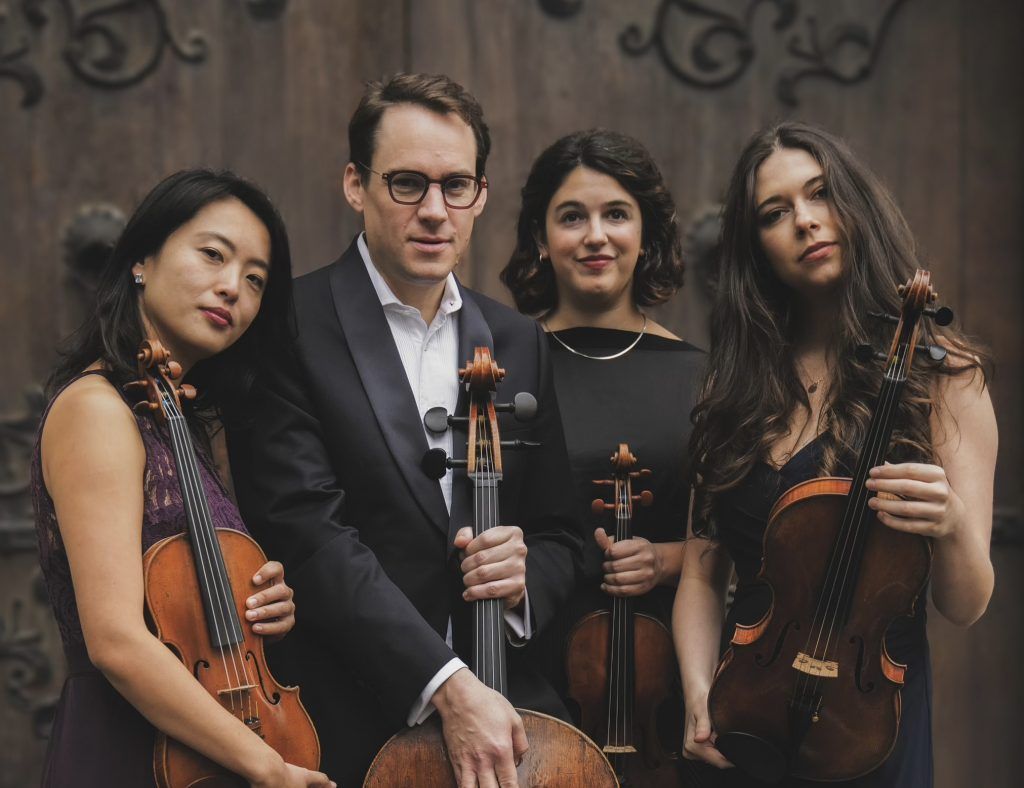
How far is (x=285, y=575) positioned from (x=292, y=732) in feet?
1.04

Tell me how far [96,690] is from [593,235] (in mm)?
1338

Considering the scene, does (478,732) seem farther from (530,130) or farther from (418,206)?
(530,130)

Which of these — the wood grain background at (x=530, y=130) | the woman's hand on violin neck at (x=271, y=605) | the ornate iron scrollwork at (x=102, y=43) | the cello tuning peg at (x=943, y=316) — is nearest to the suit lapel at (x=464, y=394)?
the woman's hand on violin neck at (x=271, y=605)

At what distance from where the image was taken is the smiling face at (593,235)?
265cm

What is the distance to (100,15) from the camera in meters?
3.07

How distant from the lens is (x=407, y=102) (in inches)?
89.0

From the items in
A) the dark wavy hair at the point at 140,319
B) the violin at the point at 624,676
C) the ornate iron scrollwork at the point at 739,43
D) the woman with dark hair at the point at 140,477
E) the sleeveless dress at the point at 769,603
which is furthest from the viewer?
the ornate iron scrollwork at the point at 739,43

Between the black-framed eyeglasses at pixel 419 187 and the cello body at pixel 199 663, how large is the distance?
2.25ft

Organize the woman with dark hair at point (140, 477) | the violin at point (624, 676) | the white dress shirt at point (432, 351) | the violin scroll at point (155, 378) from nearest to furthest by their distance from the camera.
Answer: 1. the woman with dark hair at point (140, 477)
2. the violin scroll at point (155, 378)
3. the white dress shirt at point (432, 351)
4. the violin at point (624, 676)

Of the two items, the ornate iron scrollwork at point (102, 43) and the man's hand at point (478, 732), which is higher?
the ornate iron scrollwork at point (102, 43)

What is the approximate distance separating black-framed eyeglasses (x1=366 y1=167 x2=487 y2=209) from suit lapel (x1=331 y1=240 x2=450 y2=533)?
158mm

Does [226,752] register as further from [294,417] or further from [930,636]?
[930,636]

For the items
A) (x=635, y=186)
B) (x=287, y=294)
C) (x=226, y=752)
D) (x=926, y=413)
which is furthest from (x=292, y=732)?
(x=635, y=186)

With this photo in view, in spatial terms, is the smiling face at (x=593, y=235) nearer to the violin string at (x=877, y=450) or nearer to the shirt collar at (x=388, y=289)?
the shirt collar at (x=388, y=289)
